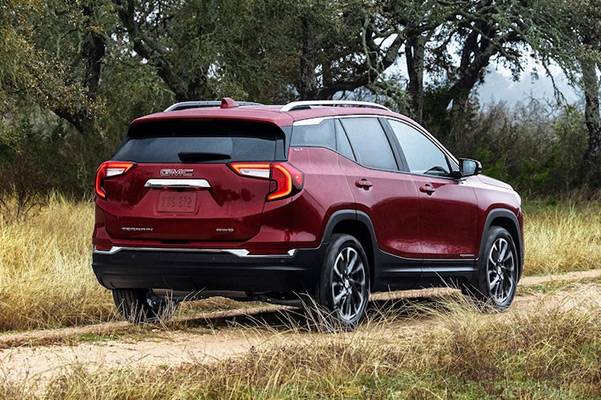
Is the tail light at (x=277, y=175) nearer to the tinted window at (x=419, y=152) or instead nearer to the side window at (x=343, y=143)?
the side window at (x=343, y=143)

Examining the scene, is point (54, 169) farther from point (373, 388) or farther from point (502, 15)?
point (373, 388)

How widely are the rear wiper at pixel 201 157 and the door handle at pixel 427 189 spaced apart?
2.22 metres

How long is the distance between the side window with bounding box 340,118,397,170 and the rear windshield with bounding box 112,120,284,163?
40.2 inches

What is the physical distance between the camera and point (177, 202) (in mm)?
8422

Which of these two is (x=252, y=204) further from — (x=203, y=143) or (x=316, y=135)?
(x=316, y=135)

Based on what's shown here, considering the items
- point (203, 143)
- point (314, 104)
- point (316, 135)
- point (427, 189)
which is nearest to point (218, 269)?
point (203, 143)

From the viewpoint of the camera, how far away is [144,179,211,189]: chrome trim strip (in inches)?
329

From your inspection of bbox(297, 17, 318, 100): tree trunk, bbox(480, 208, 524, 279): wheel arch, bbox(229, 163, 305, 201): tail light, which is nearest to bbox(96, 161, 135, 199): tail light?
bbox(229, 163, 305, 201): tail light

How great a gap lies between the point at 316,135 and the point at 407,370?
8.67 ft

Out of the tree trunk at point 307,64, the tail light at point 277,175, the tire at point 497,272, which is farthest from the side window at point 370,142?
the tree trunk at point 307,64

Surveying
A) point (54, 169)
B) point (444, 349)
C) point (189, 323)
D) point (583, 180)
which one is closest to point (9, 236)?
point (189, 323)

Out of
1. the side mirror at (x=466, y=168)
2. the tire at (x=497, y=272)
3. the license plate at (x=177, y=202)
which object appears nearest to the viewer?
the license plate at (x=177, y=202)

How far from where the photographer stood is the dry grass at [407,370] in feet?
19.2

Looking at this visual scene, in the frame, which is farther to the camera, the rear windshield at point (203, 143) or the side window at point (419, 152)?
the side window at point (419, 152)
